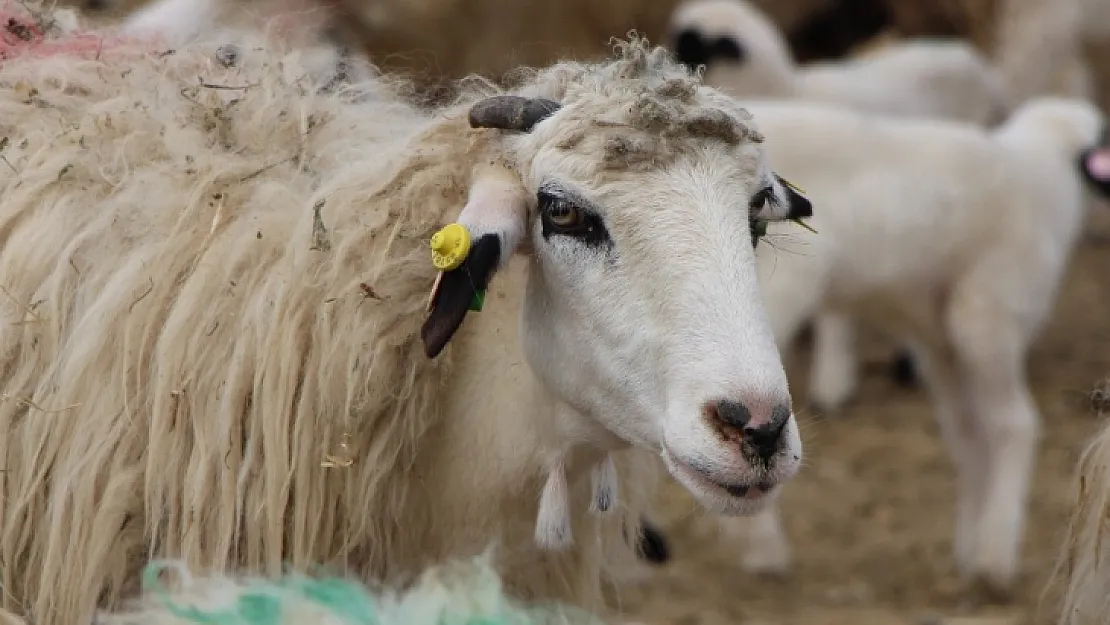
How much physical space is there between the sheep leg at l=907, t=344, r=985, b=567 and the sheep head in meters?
2.58

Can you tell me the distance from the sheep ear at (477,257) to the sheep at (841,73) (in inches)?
121

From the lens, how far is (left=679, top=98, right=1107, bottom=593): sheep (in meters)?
4.60

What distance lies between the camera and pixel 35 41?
3.18 m

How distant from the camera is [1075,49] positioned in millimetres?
8359

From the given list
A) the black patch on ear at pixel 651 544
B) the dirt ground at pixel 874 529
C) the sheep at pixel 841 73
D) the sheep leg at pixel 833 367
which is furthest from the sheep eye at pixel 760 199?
the sheep leg at pixel 833 367

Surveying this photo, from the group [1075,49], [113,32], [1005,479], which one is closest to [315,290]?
[113,32]

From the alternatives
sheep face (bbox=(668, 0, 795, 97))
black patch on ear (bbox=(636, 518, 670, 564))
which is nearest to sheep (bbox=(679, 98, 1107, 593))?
sheep face (bbox=(668, 0, 795, 97))

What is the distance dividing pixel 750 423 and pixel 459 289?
51 centimetres

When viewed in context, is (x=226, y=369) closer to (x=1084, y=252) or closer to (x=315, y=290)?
(x=315, y=290)

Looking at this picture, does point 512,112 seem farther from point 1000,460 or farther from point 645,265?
point 1000,460

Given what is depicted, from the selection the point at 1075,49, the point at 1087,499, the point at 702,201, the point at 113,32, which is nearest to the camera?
the point at 702,201

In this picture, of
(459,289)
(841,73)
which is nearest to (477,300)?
(459,289)

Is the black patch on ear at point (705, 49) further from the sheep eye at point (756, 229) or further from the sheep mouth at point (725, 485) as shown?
the sheep mouth at point (725, 485)

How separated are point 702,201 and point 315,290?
746 mm
